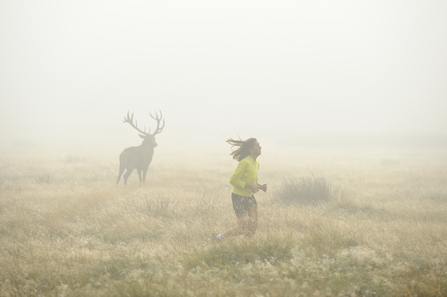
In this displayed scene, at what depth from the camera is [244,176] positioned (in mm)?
3598

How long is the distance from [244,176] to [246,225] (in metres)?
0.67

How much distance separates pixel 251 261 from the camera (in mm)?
2881

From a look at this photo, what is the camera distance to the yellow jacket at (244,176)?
350 centimetres

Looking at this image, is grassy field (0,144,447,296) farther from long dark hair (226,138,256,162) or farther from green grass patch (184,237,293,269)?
long dark hair (226,138,256,162)

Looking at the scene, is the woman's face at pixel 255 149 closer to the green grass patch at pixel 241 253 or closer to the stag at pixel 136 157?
the green grass patch at pixel 241 253

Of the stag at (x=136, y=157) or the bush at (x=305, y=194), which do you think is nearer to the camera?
the bush at (x=305, y=194)

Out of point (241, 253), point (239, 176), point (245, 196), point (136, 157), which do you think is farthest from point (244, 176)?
point (136, 157)

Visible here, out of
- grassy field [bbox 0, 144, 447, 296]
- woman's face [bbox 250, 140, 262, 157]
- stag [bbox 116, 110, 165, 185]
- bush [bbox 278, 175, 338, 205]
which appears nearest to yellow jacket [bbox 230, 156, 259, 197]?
woman's face [bbox 250, 140, 262, 157]

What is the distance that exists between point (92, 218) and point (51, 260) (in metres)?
2.14

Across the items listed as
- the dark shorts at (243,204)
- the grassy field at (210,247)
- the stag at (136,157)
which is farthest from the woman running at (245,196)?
the stag at (136,157)

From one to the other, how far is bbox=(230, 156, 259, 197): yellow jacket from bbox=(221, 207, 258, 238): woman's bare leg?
27 cm

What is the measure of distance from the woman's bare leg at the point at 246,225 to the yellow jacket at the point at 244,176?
0.87 feet

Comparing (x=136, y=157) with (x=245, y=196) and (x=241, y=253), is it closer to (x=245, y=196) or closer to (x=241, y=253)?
(x=245, y=196)

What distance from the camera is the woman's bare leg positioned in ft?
11.2
